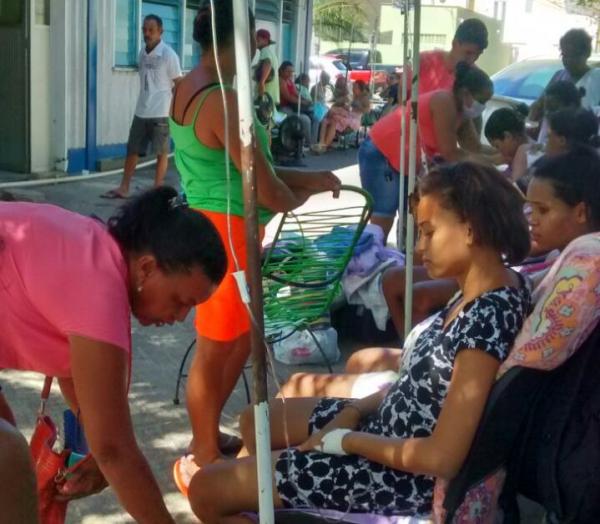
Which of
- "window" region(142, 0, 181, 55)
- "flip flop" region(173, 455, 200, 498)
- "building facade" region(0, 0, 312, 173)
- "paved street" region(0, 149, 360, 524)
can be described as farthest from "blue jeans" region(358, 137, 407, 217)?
"window" region(142, 0, 181, 55)

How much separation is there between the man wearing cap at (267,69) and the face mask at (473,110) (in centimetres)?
637

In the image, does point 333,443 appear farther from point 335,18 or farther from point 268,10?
point 335,18

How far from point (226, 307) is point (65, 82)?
6710 mm

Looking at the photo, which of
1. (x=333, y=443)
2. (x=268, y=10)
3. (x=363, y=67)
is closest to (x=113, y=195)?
(x=268, y=10)

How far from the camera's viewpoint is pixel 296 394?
325cm

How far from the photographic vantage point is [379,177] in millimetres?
5539

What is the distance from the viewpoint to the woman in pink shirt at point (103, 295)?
1.97 m

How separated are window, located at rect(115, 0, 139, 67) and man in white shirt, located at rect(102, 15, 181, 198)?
4.05ft

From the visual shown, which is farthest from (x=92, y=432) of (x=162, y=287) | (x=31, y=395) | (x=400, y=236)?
(x=400, y=236)

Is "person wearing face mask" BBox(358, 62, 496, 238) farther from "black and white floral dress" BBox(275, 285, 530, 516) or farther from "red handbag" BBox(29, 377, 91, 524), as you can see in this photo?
"red handbag" BBox(29, 377, 91, 524)

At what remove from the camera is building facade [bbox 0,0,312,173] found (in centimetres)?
920

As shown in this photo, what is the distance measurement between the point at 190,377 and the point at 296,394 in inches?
18.0

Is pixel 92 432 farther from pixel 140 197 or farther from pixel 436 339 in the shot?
pixel 436 339

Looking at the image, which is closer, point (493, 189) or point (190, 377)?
point (493, 189)
